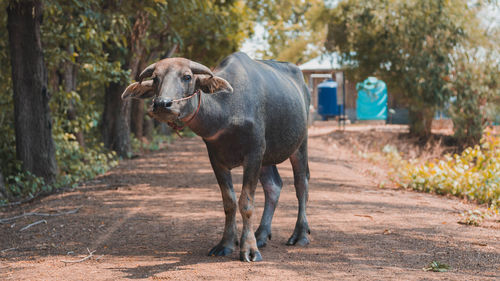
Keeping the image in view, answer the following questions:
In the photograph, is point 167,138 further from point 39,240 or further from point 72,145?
point 39,240

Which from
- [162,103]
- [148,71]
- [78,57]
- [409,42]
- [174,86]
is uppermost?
[409,42]

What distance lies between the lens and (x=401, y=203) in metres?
8.76

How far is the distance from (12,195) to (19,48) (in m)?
2.45

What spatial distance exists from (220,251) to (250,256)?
0.36 metres

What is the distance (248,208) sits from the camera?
5.26m

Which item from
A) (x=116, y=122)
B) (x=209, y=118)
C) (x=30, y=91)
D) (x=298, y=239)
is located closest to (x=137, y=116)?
(x=116, y=122)

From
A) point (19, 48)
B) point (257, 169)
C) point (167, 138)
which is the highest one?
point (19, 48)

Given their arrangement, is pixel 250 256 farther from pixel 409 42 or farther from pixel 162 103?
pixel 409 42

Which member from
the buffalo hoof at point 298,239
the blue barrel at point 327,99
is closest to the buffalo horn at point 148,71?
the buffalo hoof at point 298,239

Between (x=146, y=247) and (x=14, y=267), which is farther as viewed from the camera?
(x=146, y=247)

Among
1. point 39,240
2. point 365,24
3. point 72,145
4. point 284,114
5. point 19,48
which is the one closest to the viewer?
point 284,114

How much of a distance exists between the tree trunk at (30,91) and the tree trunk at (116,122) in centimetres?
560

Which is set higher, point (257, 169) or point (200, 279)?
point (257, 169)

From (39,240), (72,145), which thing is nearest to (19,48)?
(72,145)
